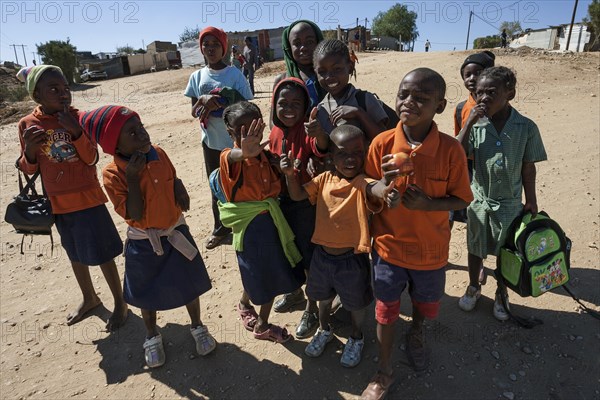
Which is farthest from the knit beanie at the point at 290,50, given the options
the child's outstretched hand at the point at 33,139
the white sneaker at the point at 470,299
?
the white sneaker at the point at 470,299

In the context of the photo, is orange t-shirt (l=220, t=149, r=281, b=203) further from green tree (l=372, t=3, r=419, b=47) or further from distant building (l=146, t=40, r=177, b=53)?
green tree (l=372, t=3, r=419, b=47)

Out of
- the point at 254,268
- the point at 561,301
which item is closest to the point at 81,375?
the point at 254,268

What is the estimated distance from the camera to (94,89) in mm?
22422

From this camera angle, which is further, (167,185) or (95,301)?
(95,301)

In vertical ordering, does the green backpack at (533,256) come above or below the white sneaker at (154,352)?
above

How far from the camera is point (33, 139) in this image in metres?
2.54

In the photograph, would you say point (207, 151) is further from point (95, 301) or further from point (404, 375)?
point (404, 375)

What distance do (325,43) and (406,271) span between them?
4.55 feet

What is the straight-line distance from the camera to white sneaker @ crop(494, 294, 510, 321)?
275 cm

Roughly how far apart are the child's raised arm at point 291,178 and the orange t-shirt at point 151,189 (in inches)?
29.6

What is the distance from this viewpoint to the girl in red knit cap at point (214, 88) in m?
3.52

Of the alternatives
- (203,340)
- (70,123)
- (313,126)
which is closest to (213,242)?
(203,340)

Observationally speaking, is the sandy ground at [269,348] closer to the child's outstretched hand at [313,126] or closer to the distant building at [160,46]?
the child's outstretched hand at [313,126]

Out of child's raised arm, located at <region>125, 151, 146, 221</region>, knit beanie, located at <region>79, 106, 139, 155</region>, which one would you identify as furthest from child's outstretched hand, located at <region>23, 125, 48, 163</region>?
child's raised arm, located at <region>125, 151, 146, 221</region>
